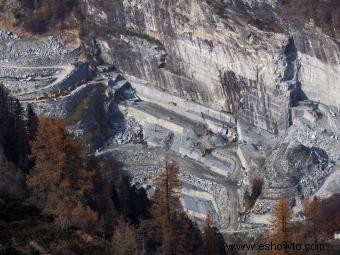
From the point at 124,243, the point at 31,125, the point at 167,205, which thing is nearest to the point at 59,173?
the point at 167,205

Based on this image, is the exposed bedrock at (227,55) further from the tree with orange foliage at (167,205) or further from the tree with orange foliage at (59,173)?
the tree with orange foliage at (59,173)

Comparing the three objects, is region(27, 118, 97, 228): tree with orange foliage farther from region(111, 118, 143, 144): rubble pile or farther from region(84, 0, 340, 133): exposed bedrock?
region(111, 118, 143, 144): rubble pile

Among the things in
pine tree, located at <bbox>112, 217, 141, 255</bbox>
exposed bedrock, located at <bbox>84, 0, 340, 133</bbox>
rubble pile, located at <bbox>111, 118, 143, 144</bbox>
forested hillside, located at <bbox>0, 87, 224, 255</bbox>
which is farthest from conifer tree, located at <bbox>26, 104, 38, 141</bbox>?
exposed bedrock, located at <bbox>84, 0, 340, 133</bbox>

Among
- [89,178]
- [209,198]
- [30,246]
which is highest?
[209,198]

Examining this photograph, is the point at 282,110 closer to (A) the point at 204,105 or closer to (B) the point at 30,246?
(A) the point at 204,105

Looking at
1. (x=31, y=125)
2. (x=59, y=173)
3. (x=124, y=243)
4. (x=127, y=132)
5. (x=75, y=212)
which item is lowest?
(x=124, y=243)

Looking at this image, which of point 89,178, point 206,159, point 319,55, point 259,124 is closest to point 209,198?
point 206,159

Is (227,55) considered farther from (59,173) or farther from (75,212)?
(75,212)

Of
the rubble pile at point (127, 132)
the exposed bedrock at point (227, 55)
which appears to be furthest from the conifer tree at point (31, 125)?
the exposed bedrock at point (227, 55)
